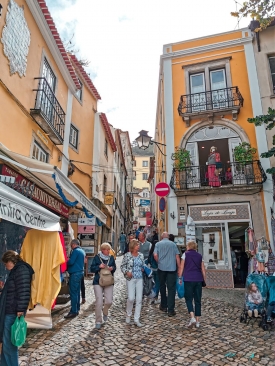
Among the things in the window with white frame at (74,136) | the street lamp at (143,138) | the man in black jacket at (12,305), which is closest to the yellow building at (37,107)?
the window with white frame at (74,136)

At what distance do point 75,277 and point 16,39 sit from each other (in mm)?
6417

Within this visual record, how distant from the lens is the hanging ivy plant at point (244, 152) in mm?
11327

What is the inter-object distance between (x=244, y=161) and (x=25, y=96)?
8790 millimetres

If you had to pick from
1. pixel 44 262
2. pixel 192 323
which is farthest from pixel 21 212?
pixel 192 323

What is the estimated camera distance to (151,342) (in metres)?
4.46

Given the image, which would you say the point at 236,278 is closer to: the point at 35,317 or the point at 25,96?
the point at 35,317

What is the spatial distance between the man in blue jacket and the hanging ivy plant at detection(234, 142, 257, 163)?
8.19 m

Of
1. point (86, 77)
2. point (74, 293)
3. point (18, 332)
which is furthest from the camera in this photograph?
point (86, 77)

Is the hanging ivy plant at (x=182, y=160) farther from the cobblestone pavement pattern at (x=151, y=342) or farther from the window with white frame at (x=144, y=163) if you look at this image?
the window with white frame at (x=144, y=163)

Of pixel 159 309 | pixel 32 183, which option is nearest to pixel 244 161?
pixel 159 309

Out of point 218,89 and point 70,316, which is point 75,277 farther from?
point 218,89

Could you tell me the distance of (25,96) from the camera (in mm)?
7590

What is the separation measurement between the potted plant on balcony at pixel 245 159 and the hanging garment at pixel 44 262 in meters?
9.06

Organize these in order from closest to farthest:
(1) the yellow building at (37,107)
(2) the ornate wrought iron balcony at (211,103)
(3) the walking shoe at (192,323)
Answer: (3) the walking shoe at (192,323) < (1) the yellow building at (37,107) < (2) the ornate wrought iron balcony at (211,103)
